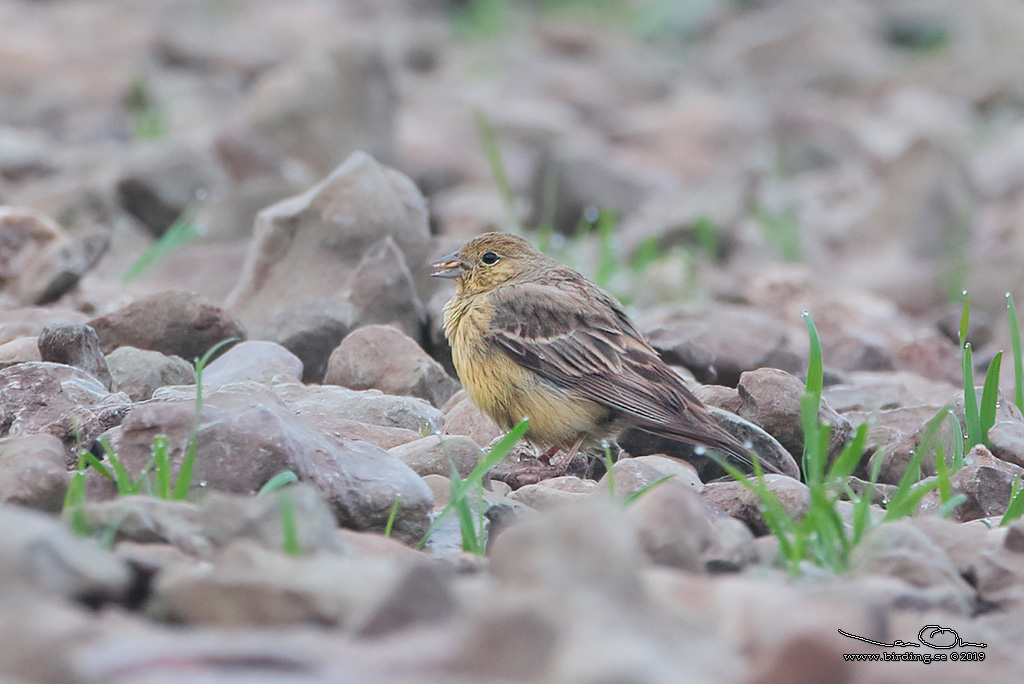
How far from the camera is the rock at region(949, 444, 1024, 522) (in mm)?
3639

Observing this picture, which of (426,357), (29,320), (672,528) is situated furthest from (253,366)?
(672,528)

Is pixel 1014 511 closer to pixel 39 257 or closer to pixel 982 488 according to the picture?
pixel 982 488

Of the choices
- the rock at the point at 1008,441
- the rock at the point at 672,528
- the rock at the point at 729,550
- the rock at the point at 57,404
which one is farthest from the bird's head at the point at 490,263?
the rock at the point at 672,528

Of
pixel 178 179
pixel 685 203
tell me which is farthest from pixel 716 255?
pixel 178 179

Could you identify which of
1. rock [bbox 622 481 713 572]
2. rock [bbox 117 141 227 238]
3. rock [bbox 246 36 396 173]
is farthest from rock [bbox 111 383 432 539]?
rock [bbox 246 36 396 173]

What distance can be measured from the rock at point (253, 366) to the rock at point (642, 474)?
1244 mm

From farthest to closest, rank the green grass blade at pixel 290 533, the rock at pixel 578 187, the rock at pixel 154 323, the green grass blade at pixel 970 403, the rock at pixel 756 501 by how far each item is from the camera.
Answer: the rock at pixel 578 187 < the rock at pixel 154 323 < the green grass blade at pixel 970 403 < the rock at pixel 756 501 < the green grass blade at pixel 290 533

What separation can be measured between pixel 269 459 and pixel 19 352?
5.04 ft

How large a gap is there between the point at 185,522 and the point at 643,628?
1047mm

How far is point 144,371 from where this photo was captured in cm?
421

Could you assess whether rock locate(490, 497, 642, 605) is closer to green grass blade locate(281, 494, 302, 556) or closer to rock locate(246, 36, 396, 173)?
green grass blade locate(281, 494, 302, 556)

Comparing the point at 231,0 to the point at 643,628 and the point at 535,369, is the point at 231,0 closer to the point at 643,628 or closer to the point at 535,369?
the point at 535,369

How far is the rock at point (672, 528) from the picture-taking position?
101 inches

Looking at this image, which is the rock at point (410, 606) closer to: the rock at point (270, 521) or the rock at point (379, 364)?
the rock at point (270, 521)
